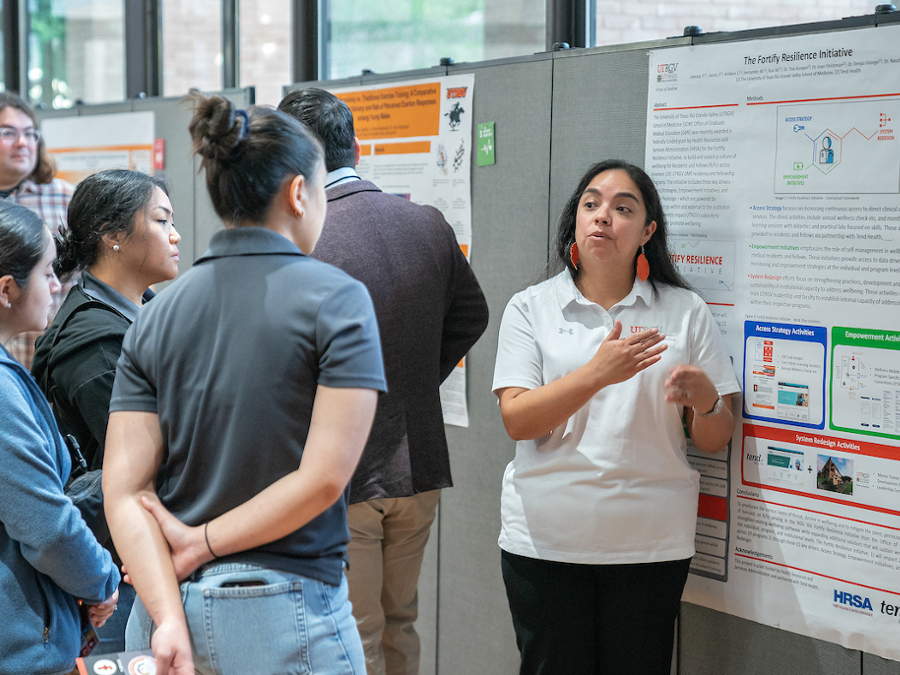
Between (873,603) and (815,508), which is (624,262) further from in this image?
(873,603)

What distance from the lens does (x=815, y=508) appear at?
2.00 m

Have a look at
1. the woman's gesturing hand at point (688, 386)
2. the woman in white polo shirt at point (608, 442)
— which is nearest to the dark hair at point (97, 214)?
the woman in white polo shirt at point (608, 442)

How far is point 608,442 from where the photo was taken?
6.52ft

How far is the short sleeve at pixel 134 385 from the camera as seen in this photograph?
1.24 meters

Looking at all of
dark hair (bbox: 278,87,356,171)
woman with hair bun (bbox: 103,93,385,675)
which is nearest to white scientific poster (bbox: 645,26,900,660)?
dark hair (bbox: 278,87,356,171)

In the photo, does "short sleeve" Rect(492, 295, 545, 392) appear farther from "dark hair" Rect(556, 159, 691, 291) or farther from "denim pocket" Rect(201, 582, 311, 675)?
"denim pocket" Rect(201, 582, 311, 675)

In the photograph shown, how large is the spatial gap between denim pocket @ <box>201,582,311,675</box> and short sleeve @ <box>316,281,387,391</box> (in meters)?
0.30

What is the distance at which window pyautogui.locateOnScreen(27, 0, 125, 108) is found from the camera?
481 centimetres

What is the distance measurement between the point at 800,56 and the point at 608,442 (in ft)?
3.25

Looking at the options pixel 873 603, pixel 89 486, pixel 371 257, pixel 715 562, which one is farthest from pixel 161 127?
pixel 873 603

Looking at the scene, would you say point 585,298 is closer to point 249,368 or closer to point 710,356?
point 710,356

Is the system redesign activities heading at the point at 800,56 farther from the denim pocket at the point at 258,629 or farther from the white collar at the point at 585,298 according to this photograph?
the denim pocket at the point at 258,629

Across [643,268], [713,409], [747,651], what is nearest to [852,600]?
[747,651]

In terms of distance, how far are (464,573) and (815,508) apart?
116 cm
